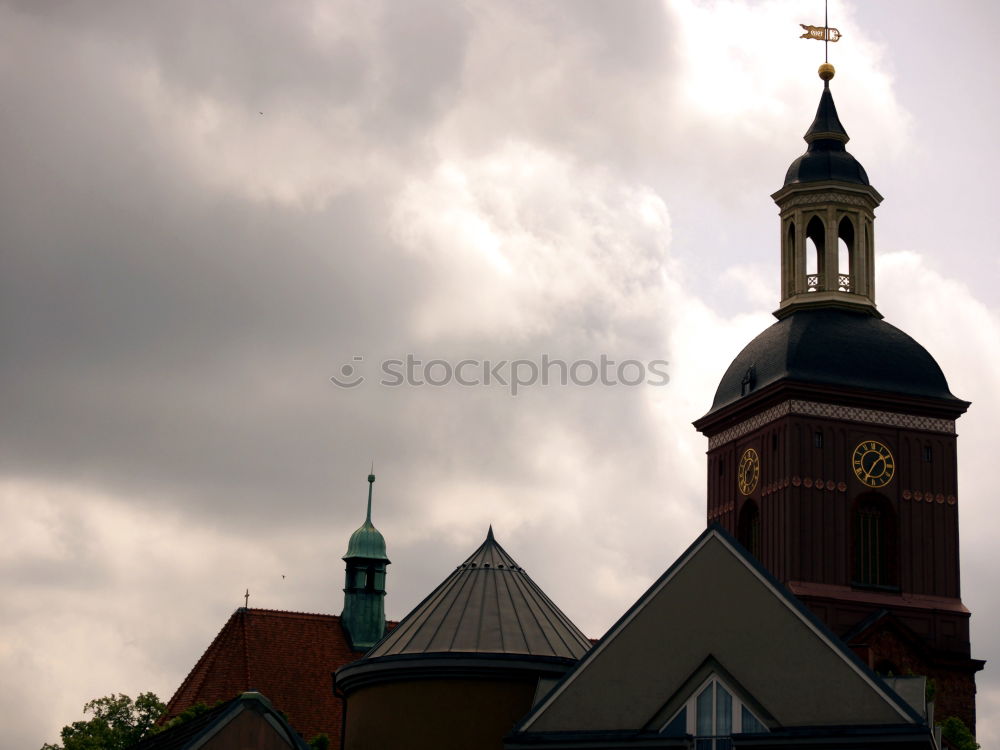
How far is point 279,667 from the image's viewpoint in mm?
73875

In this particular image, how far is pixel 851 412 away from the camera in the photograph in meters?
64.4

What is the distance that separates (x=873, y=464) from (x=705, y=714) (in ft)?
103

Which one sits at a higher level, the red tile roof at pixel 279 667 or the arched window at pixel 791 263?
the arched window at pixel 791 263

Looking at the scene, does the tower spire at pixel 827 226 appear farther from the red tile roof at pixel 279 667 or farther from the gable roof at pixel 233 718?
the gable roof at pixel 233 718

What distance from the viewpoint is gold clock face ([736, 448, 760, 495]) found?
65812 mm

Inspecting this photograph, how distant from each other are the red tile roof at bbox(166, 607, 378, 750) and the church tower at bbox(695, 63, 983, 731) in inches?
633

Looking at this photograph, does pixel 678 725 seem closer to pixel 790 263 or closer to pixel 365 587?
pixel 790 263

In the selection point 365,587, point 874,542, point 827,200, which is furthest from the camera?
point 365,587

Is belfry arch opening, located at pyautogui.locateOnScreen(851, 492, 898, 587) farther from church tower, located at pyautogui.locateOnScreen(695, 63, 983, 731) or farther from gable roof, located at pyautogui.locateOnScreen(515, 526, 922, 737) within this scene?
gable roof, located at pyautogui.locateOnScreen(515, 526, 922, 737)

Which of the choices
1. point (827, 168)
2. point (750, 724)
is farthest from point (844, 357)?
point (750, 724)

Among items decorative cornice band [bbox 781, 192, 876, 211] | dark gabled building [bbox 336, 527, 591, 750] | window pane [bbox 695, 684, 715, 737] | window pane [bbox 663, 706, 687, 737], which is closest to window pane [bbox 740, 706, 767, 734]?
window pane [bbox 695, 684, 715, 737]

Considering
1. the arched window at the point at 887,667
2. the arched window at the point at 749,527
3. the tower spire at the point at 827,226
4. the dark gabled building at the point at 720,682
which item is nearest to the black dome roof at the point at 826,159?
the tower spire at the point at 827,226

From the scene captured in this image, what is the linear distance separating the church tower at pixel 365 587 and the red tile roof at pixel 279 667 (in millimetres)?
2080

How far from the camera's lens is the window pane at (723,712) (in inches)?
1336
